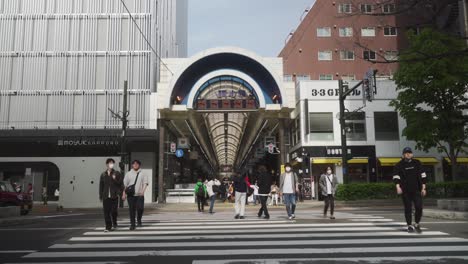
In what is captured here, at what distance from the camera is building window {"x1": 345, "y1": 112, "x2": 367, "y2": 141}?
108 ft

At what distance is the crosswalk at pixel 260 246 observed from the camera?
22.0 feet

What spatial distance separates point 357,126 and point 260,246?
27.1 m

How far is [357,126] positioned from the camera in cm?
3316

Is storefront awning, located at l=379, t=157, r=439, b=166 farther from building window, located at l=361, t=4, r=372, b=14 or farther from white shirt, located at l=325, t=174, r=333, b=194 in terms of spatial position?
building window, located at l=361, t=4, r=372, b=14

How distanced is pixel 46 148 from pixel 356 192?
23995mm

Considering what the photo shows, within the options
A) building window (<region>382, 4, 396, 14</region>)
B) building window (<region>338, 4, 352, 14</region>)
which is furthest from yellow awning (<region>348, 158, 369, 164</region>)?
building window (<region>382, 4, 396, 14</region>)

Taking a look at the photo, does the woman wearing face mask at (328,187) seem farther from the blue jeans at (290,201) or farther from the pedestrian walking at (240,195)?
the pedestrian walking at (240,195)

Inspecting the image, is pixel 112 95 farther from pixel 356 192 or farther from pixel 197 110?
pixel 356 192

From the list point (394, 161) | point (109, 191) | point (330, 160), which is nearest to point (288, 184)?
point (109, 191)

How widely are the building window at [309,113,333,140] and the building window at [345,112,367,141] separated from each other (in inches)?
53.8

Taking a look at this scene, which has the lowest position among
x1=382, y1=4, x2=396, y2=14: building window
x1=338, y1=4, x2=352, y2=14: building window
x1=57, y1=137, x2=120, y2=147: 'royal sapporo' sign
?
x1=57, y1=137, x2=120, y2=147: 'royal sapporo' sign

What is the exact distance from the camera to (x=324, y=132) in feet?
107

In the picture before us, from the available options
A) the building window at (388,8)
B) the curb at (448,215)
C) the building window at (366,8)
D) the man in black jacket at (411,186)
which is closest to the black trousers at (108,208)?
the man in black jacket at (411,186)

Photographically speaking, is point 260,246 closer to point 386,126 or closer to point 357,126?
point 357,126
